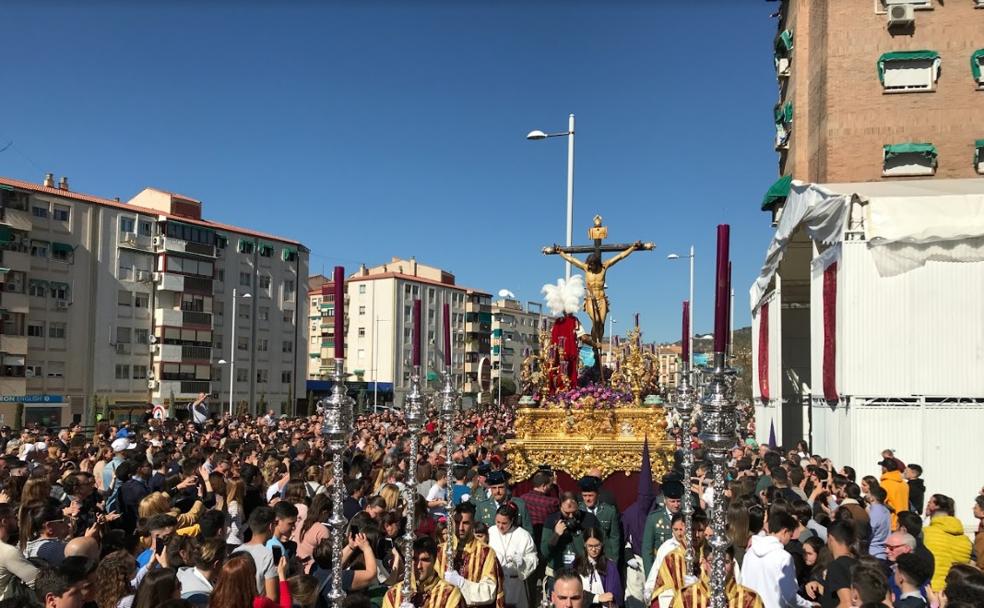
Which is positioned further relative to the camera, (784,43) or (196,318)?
(196,318)

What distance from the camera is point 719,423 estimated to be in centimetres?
422

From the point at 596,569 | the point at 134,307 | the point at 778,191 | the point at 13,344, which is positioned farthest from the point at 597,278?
the point at 134,307

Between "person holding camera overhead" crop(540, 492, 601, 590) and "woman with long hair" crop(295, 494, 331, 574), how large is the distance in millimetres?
2191

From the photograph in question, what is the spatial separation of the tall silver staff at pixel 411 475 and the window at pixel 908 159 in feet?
72.4

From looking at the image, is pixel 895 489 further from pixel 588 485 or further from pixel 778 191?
pixel 778 191

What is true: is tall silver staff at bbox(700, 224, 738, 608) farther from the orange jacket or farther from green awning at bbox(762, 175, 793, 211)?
green awning at bbox(762, 175, 793, 211)

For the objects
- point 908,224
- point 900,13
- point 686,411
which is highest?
point 900,13

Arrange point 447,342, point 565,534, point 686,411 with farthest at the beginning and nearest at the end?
point 686,411
point 565,534
point 447,342

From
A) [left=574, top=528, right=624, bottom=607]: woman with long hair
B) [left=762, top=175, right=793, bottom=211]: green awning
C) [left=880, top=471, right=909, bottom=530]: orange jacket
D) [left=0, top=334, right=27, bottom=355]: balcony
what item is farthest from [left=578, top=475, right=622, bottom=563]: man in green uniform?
[left=0, top=334, right=27, bottom=355]: balcony

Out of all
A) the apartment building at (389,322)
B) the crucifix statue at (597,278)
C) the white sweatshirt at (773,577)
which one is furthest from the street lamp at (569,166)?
the apartment building at (389,322)

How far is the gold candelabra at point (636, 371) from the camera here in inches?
517

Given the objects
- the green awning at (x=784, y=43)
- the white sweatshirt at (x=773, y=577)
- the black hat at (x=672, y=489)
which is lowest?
the white sweatshirt at (x=773, y=577)

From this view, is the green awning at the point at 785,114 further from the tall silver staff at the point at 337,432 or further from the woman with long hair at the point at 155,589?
the woman with long hair at the point at 155,589

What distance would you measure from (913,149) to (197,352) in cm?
4792
